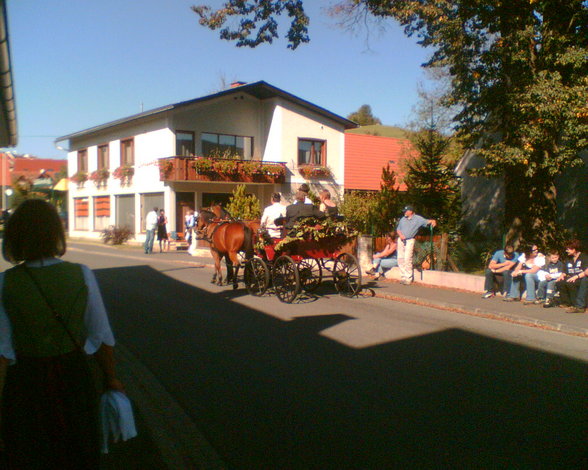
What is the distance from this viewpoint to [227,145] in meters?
32.4

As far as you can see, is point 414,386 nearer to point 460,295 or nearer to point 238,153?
point 460,295

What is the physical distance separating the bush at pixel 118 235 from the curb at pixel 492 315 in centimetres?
2139

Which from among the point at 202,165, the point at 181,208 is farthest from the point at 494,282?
the point at 181,208

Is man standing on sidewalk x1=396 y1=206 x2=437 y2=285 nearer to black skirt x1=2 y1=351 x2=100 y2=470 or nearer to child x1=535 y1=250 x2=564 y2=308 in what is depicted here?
child x1=535 y1=250 x2=564 y2=308

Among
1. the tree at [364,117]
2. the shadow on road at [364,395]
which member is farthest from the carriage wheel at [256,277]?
the tree at [364,117]

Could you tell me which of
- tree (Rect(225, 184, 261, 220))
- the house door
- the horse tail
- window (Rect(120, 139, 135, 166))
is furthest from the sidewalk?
window (Rect(120, 139, 135, 166))

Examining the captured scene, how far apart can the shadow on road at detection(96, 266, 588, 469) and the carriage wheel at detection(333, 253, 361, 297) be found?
2.77 metres

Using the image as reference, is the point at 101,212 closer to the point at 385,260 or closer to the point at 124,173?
the point at 124,173

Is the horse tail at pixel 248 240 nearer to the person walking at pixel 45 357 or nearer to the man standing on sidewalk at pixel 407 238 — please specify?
the man standing on sidewalk at pixel 407 238

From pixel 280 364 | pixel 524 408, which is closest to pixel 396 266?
Answer: pixel 280 364

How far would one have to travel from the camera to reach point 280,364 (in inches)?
272

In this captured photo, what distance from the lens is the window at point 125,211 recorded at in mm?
33375

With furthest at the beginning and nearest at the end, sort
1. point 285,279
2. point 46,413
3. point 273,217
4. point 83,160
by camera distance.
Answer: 1. point 83,160
2. point 273,217
3. point 285,279
4. point 46,413

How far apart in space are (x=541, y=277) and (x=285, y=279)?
4.90 metres
